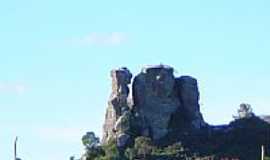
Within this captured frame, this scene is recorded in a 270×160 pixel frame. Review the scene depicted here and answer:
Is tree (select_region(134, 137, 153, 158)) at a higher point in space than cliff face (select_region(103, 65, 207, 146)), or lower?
lower

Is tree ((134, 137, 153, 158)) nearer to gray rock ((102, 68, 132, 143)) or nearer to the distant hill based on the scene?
gray rock ((102, 68, 132, 143))

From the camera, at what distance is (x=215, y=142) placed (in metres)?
130

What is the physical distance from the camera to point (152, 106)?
13162cm

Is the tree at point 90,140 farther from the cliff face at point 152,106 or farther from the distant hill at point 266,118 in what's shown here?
the distant hill at point 266,118

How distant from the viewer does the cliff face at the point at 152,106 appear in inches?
5143

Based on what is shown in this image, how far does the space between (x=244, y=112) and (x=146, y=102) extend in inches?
699

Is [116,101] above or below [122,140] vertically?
above

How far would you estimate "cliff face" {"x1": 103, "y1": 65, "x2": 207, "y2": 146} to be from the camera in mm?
130625

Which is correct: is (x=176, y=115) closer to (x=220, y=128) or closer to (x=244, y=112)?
(x=220, y=128)

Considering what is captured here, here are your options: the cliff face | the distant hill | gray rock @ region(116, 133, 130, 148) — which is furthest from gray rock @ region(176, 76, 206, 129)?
the distant hill

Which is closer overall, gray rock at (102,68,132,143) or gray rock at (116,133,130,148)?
gray rock at (116,133,130,148)

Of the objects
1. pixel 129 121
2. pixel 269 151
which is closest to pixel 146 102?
pixel 129 121

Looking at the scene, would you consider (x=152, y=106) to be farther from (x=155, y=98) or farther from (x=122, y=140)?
(x=122, y=140)

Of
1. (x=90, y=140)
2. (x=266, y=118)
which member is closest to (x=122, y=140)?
(x=90, y=140)
